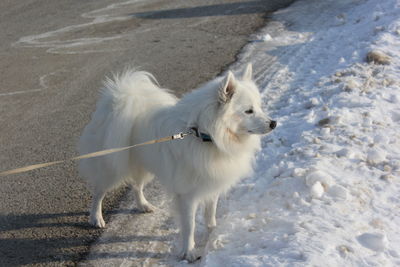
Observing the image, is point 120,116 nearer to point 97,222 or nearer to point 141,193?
point 141,193

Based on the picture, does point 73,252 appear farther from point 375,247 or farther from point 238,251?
point 375,247

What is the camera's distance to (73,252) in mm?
3887

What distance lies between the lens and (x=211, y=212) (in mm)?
3877

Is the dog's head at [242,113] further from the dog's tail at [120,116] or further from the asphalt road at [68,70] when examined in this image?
the asphalt road at [68,70]

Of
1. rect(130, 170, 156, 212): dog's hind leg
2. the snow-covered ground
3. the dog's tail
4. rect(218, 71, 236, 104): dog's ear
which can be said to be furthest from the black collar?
rect(130, 170, 156, 212): dog's hind leg

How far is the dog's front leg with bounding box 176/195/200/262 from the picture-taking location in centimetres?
354

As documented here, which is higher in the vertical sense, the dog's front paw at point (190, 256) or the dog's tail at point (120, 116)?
the dog's tail at point (120, 116)

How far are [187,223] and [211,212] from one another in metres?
0.36

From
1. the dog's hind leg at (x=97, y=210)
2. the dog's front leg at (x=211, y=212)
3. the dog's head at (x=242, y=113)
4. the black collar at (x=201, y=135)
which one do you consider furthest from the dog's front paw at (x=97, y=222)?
the dog's head at (x=242, y=113)

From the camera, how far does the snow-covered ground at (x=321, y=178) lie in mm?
3256

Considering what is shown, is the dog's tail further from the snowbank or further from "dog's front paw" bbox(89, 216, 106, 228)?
the snowbank

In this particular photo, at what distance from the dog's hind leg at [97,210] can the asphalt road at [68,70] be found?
0.27 feet

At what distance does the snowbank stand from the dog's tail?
115 cm

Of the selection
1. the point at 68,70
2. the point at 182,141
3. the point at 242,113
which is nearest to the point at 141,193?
the point at 182,141
